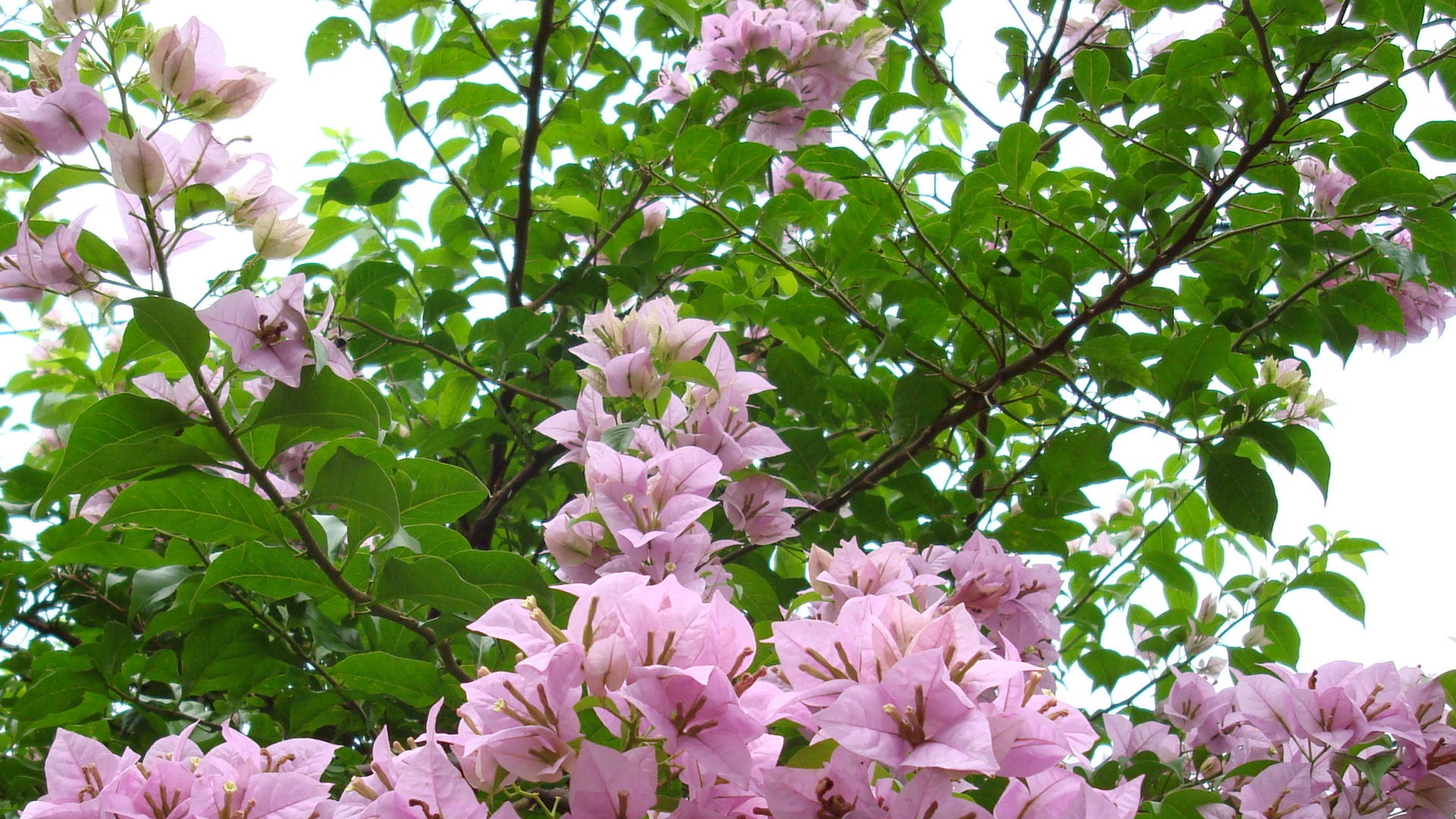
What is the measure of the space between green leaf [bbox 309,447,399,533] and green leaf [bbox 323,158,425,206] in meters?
0.90

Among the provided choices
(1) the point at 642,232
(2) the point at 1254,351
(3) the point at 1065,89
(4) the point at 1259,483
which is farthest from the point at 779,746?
(3) the point at 1065,89

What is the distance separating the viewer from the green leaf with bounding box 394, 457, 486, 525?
3.42 feet

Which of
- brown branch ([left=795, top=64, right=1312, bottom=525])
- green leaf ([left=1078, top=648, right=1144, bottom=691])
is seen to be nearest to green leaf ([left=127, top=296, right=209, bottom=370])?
brown branch ([left=795, top=64, right=1312, bottom=525])

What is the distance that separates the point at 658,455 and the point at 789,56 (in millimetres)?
948

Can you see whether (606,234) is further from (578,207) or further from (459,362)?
(459,362)

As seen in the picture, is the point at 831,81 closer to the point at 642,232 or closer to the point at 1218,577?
the point at 642,232

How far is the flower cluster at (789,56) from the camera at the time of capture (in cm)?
164

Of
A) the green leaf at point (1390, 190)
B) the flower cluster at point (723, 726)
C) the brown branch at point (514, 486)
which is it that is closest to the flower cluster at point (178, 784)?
the flower cluster at point (723, 726)

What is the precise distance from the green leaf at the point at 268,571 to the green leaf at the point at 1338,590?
4.94 ft

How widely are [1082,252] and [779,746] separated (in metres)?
1.02

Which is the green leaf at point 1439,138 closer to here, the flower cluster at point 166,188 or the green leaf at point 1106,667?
the green leaf at point 1106,667

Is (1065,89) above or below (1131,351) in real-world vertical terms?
above

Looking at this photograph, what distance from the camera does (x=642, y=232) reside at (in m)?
1.86

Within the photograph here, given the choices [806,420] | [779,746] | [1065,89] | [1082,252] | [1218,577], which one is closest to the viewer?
[779,746]
